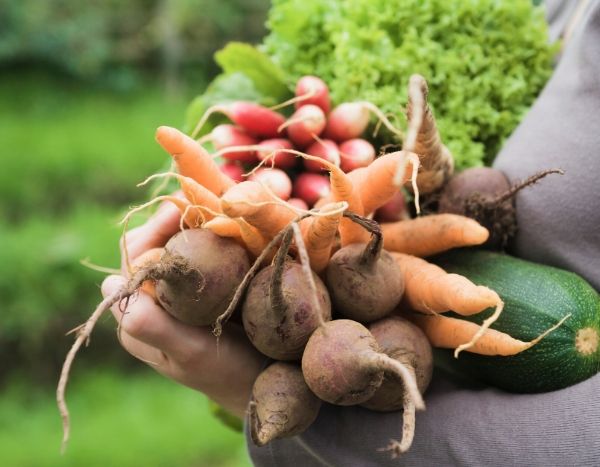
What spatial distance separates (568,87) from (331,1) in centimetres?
58

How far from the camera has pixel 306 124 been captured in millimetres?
1376

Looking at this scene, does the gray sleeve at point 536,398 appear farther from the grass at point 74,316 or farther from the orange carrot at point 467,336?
the grass at point 74,316

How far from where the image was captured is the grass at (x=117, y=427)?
9.61 feet

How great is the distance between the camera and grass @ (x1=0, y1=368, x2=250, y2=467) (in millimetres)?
2930

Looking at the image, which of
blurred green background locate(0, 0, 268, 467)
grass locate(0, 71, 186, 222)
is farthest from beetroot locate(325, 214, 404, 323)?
grass locate(0, 71, 186, 222)

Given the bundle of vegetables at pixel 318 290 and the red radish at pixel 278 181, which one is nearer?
the bundle of vegetables at pixel 318 290

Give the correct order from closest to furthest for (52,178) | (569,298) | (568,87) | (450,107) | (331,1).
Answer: (569,298)
(568,87)
(450,107)
(331,1)
(52,178)

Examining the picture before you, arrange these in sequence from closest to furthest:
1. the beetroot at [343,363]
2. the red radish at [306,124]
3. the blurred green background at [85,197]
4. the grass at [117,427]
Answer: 1. the beetroot at [343,363]
2. the red radish at [306,124]
3. the grass at [117,427]
4. the blurred green background at [85,197]

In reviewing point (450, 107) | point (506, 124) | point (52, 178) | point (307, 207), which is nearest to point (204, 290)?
point (307, 207)

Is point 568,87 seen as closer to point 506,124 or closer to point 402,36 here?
point 506,124

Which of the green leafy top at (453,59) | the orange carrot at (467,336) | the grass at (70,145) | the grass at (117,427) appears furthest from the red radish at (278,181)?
the grass at (70,145)

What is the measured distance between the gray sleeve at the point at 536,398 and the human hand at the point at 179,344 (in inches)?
6.3

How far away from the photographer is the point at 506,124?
1.50 meters

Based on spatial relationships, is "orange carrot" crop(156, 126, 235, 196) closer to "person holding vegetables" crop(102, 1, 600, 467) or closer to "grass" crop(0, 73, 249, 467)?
"person holding vegetables" crop(102, 1, 600, 467)
